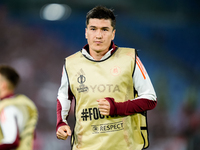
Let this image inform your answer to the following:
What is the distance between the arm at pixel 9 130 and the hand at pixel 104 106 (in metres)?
0.62

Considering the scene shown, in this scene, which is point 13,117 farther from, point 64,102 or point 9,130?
point 64,102

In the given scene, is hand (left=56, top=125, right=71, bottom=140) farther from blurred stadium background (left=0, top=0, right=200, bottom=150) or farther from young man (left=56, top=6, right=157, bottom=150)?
blurred stadium background (left=0, top=0, right=200, bottom=150)

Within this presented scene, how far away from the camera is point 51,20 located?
4.70 m

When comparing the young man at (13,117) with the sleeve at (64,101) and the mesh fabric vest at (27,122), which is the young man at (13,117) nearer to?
the mesh fabric vest at (27,122)

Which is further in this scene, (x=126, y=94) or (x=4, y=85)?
(x=4, y=85)

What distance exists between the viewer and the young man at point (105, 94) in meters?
1.96

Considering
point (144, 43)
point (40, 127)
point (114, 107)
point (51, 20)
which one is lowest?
point (40, 127)

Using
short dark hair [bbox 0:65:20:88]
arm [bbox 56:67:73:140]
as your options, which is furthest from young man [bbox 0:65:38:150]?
arm [bbox 56:67:73:140]

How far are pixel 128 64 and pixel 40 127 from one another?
277 cm

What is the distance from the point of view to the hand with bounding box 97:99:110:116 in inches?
73.3

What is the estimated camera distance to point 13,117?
209cm

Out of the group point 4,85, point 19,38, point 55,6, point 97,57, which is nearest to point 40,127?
point 19,38

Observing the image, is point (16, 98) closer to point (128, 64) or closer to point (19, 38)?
point (128, 64)

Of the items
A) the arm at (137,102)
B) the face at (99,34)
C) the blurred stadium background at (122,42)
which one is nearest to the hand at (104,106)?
the arm at (137,102)
